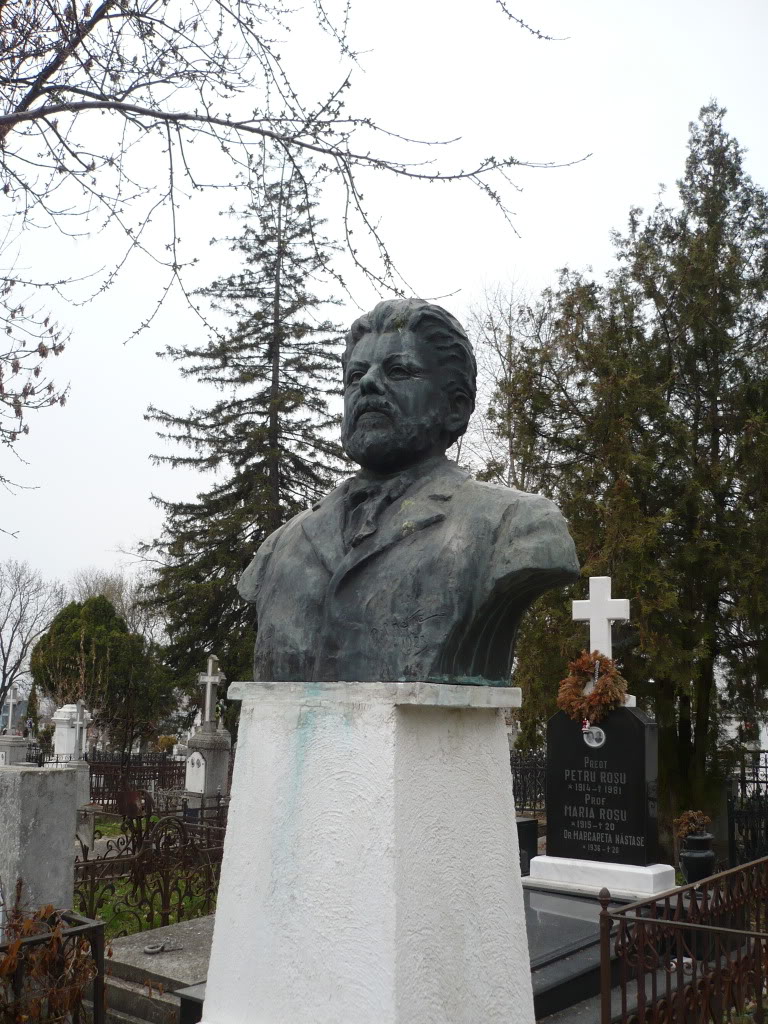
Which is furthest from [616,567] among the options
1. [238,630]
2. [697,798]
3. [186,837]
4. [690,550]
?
[238,630]

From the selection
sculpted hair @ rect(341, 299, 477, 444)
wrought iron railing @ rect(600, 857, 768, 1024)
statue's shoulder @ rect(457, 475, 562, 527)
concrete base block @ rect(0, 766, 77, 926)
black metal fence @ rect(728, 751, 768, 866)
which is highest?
sculpted hair @ rect(341, 299, 477, 444)

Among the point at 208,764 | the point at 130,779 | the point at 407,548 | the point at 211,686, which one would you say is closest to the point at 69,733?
the point at 130,779

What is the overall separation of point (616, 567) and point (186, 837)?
7013 mm

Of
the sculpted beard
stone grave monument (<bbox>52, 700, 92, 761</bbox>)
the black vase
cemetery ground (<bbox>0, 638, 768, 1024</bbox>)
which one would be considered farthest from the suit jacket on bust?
stone grave monument (<bbox>52, 700, 92, 761</bbox>)

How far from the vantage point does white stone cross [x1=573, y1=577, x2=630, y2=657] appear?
31.5 feet

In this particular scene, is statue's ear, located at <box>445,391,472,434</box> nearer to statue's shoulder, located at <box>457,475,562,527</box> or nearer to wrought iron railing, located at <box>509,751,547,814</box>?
statue's shoulder, located at <box>457,475,562,527</box>

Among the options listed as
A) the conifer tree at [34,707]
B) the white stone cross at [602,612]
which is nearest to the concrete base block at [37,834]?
the white stone cross at [602,612]

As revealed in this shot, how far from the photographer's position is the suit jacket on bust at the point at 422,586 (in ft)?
10.4

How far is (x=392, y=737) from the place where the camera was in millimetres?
2992

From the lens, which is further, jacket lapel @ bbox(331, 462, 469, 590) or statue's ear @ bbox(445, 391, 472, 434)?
statue's ear @ bbox(445, 391, 472, 434)

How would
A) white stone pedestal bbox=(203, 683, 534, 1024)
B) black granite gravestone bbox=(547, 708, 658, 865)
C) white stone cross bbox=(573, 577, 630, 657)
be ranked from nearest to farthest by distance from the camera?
white stone pedestal bbox=(203, 683, 534, 1024) → black granite gravestone bbox=(547, 708, 658, 865) → white stone cross bbox=(573, 577, 630, 657)

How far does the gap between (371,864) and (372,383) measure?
64.9 inches

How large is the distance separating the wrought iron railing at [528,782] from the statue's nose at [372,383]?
13992mm

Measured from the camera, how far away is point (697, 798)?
1388 centimetres
